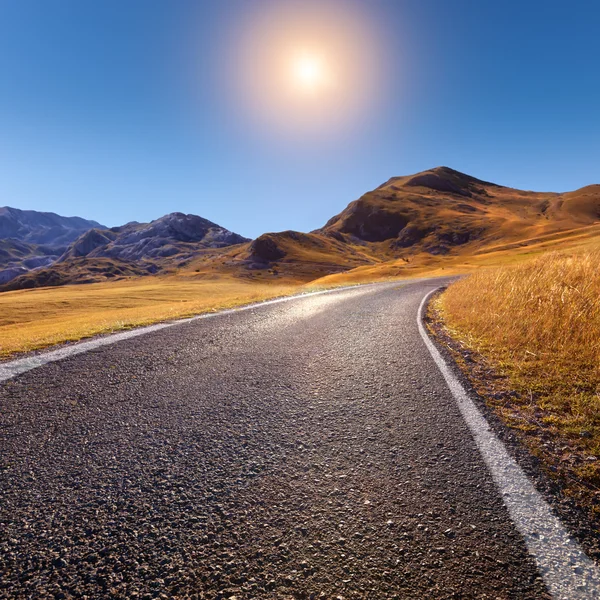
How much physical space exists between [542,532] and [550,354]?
4.03 metres

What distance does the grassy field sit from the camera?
3.05 meters

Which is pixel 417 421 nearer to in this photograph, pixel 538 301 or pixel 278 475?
pixel 278 475

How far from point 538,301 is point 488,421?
4.46m

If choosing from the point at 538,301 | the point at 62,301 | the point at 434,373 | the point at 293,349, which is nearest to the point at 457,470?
the point at 434,373

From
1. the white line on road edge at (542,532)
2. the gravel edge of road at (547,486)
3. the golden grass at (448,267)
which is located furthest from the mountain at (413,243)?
the white line on road edge at (542,532)

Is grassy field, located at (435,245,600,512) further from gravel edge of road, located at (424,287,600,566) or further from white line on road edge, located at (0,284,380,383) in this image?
white line on road edge, located at (0,284,380,383)

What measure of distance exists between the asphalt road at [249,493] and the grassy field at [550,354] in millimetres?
758

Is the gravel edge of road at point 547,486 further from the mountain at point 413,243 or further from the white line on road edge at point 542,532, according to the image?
the mountain at point 413,243

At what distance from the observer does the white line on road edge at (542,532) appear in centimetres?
170

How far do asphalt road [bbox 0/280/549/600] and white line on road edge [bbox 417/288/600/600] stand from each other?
69 mm

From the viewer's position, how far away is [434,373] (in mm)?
5340

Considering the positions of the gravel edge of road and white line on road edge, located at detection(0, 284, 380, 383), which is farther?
white line on road edge, located at detection(0, 284, 380, 383)

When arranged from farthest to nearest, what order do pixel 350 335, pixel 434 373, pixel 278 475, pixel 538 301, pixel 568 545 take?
pixel 350 335 → pixel 538 301 → pixel 434 373 → pixel 278 475 → pixel 568 545

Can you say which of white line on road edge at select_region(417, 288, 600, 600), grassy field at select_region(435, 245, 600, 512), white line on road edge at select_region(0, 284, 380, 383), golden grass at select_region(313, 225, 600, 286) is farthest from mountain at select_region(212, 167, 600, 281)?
white line on road edge at select_region(417, 288, 600, 600)
